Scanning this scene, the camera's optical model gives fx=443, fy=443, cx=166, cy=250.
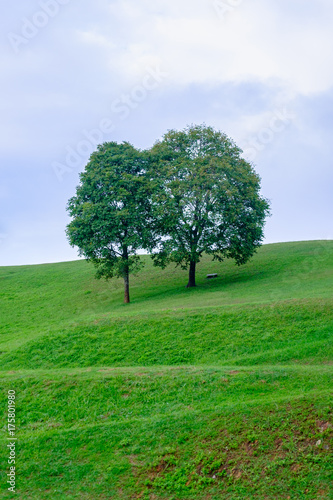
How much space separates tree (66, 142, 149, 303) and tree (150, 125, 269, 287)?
1.87 metres

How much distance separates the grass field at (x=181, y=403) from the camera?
12.2m

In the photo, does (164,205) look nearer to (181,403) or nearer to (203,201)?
(203,201)

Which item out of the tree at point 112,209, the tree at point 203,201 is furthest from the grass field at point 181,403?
the tree at point 112,209

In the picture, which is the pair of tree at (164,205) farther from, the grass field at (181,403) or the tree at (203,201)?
the grass field at (181,403)

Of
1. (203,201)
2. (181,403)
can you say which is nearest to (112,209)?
(203,201)

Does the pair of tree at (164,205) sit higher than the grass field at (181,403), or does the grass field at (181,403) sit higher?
the pair of tree at (164,205)

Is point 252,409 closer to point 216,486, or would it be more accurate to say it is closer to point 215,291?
point 216,486

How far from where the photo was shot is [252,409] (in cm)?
1434

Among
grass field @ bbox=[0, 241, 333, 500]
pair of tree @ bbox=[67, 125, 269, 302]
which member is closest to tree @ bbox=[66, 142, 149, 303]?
pair of tree @ bbox=[67, 125, 269, 302]

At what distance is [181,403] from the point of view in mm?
16797

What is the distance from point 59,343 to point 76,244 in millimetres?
17864

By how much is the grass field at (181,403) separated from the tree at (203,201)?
1014 centimetres

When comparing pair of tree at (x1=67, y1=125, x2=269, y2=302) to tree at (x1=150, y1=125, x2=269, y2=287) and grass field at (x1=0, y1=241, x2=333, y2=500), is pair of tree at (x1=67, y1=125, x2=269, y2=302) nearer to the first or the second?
tree at (x1=150, y1=125, x2=269, y2=287)

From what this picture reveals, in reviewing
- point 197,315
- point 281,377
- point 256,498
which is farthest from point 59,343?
point 256,498
